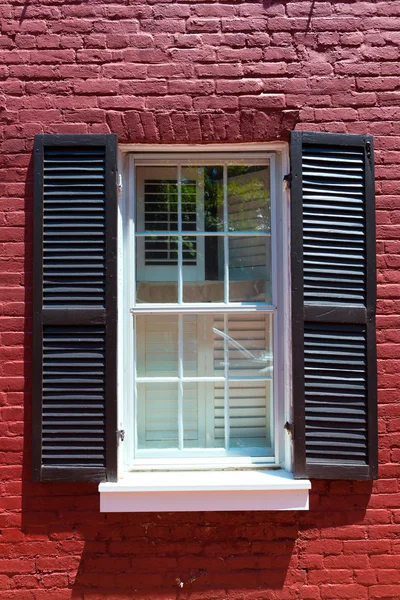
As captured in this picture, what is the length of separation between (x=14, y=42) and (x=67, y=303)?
1.57m

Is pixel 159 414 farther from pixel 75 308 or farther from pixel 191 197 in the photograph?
pixel 191 197

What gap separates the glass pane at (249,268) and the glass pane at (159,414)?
0.70 metres

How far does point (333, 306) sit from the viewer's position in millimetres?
2973

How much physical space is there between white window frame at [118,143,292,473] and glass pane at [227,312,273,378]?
0.27ft

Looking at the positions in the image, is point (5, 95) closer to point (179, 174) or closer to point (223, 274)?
point (179, 174)

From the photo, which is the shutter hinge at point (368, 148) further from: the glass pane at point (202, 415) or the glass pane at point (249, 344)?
the glass pane at point (202, 415)

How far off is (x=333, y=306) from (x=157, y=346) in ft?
3.54

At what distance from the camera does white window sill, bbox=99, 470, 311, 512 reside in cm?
286

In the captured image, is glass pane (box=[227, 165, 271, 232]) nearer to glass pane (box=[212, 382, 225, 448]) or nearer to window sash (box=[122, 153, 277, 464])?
window sash (box=[122, 153, 277, 464])

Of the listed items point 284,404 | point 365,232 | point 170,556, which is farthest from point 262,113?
point 170,556

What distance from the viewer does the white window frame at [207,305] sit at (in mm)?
3062

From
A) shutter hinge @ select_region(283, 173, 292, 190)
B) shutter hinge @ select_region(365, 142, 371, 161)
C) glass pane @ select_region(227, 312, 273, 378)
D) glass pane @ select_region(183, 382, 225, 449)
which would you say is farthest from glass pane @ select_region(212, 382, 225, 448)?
shutter hinge @ select_region(365, 142, 371, 161)

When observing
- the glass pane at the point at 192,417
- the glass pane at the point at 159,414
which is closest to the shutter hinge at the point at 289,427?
the glass pane at the point at 192,417

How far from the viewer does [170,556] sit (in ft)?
9.69
